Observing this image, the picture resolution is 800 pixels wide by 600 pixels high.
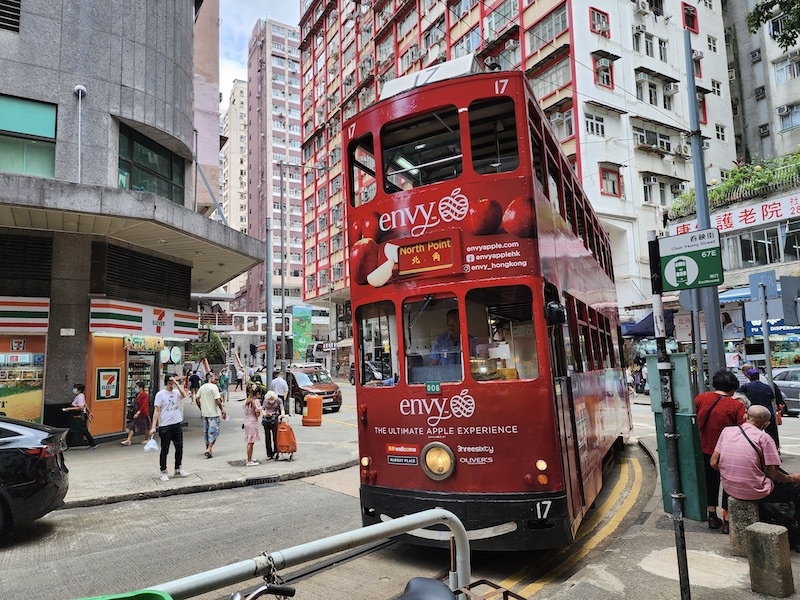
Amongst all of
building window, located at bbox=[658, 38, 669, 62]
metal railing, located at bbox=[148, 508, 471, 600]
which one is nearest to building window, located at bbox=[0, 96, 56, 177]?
metal railing, located at bbox=[148, 508, 471, 600]

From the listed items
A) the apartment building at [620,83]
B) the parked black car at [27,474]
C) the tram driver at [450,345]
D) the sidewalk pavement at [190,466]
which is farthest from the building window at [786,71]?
the parked black car at [27,474]

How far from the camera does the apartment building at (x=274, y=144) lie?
8050 centimetres

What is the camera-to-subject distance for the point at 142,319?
1545 cm

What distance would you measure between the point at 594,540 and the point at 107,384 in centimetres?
1280

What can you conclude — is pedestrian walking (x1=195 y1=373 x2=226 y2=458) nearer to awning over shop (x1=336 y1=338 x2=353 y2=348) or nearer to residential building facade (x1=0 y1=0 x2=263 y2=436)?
residential building facade (x1=0 y1=0 x2=263 y2=436)

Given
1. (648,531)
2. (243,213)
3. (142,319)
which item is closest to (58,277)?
(142,319)

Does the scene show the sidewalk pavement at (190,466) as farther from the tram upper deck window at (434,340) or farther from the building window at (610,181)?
the building window at (610,181)

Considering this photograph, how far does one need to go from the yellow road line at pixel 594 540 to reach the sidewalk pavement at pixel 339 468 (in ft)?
0.22

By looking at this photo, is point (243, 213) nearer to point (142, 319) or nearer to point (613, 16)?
point (613, 16)

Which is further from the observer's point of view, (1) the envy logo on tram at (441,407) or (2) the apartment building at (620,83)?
(2) the apartment building at (620,83)

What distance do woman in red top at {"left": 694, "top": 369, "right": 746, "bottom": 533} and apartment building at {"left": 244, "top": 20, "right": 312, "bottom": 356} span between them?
242 feet

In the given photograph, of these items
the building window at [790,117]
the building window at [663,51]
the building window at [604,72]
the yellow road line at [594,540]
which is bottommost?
the yellow road line at [594,540]

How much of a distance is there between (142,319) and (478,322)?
1264 cm

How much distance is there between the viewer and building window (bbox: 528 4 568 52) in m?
29.3
